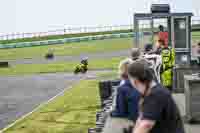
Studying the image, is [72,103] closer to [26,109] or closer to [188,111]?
[26,109]

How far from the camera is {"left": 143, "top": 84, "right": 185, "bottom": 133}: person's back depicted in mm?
4906

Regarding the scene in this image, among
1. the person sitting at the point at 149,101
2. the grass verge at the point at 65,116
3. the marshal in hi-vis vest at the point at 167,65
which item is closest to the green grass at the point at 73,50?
the grass verge at the point at 65,116

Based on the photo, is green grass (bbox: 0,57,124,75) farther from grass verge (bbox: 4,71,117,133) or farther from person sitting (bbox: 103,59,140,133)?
person sitting (bbox: 103,59,140,133)

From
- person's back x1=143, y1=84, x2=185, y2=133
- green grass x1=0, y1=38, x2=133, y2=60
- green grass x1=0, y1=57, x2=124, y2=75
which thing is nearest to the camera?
person's back x1=143, y1=84, x2=185, y2=133

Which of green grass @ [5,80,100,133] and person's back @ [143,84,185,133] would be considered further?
green grass @ [5,80,100,133]

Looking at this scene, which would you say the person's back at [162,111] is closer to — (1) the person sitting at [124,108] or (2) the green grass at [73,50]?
(1) the person sitting at [124,108]

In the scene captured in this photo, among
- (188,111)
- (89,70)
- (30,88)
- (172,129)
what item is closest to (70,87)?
(30,88)

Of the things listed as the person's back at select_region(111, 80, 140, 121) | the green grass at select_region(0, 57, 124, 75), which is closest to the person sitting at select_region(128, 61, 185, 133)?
the person's back at select_region(111, 80, 140, 121)

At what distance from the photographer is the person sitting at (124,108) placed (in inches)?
262

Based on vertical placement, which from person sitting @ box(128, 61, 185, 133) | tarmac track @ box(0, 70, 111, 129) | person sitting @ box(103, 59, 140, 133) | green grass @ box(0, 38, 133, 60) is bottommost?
tarmac track @ box(0, 70, 111, 129)

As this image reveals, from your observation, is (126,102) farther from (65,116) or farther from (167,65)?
(65,116)

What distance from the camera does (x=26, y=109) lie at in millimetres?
20297

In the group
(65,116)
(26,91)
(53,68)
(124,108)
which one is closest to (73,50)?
(53,68)

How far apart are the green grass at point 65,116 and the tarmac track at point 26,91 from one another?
653 mm
